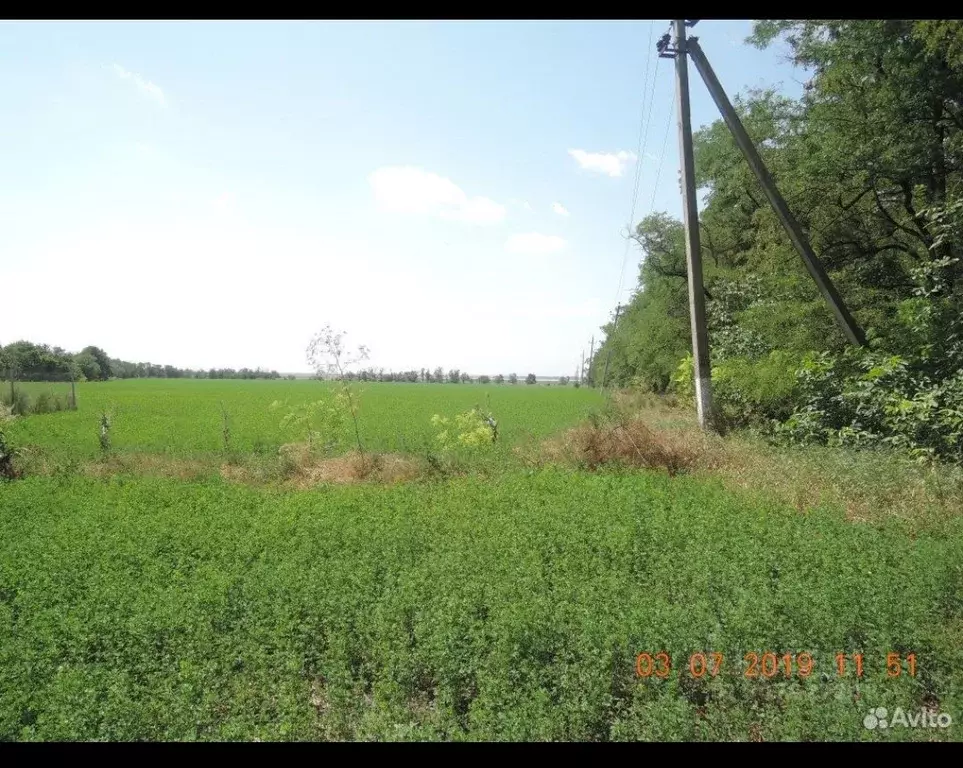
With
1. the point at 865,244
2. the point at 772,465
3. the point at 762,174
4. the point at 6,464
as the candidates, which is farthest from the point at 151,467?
the point at 865,244

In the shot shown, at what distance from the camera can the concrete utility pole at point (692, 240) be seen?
11.2 m

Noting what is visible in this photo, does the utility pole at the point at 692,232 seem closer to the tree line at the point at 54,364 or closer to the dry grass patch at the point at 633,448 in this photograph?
the dry grass patch at the point at 633,448

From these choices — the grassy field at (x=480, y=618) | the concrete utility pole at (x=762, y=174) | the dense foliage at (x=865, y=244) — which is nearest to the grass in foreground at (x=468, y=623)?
the grassy field at (x=480, y=618)

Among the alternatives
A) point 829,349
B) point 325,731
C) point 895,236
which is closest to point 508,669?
point 325,731

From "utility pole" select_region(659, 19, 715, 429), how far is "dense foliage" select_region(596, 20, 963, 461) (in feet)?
6.29

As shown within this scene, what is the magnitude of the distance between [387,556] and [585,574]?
186cm

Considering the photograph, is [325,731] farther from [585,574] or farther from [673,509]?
[673,509]

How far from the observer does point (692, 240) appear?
11469mm

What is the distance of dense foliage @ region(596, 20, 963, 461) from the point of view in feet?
32.2
